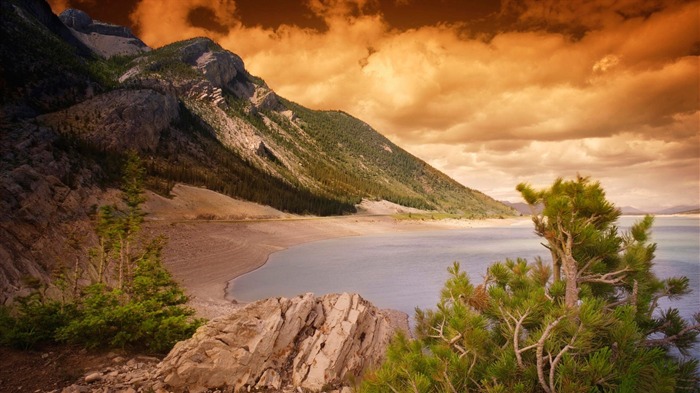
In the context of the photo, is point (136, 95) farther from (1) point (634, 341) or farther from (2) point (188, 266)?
(1) point (634, 341)

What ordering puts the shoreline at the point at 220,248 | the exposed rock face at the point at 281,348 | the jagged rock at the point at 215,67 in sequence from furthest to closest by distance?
the jagged rock at the point at 215,67
the shoreline at the point at 220,248
the exposed rock face at the point at 281,348

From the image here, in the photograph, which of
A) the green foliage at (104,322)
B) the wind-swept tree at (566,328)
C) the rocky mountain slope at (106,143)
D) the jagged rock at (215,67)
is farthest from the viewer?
the jagged rock at (215,67)

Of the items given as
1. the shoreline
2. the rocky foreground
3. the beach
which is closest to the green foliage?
the rocky foreground

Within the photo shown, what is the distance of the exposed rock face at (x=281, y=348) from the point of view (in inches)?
281

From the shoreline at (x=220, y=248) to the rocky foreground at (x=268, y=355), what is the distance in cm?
640

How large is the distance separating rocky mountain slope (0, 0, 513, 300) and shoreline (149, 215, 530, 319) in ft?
20.5

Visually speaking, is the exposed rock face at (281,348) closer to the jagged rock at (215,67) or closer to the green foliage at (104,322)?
the green foliage at (104,322)

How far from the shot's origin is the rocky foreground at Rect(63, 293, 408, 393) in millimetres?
6957

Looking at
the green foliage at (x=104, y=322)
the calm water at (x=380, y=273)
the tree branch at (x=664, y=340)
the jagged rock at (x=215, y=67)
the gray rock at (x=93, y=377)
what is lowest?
the calm water at (x=380, y=273)

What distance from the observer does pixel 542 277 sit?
581cm

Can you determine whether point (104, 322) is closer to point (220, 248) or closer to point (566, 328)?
point (566, 328)

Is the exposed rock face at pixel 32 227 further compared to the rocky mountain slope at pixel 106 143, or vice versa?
the rocky mountain slope at pixel 106 143

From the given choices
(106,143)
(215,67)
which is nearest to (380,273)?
(106,143)

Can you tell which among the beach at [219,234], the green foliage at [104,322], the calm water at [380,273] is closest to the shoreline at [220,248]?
the beach at [219,234]
